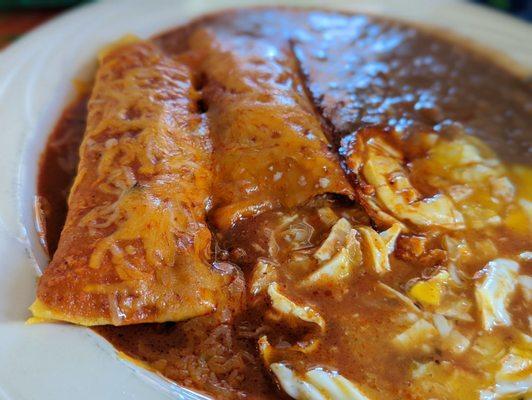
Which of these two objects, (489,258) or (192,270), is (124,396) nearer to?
(192,270)

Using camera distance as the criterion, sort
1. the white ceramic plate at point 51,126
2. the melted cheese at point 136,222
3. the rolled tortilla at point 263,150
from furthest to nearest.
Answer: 1. the rolled tortilla at point 263,150
2. the melted cheese at point 136,222
3. the white ceramic plate at point 51,126

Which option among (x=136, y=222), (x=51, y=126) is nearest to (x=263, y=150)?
(x=136, y=222)

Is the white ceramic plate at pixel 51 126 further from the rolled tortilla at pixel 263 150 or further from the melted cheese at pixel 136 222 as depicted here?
the rolled tortilla at pixel 263 150

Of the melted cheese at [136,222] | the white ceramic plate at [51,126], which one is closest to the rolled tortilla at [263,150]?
the melted cheese at [136,222]

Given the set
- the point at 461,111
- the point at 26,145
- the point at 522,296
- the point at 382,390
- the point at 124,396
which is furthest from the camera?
the point at 461,111

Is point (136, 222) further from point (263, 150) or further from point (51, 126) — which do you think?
point (51, 126)

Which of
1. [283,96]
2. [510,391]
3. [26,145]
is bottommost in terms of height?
[510,391]

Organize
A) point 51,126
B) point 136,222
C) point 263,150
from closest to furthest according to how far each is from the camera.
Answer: point 136,222, point 263,150, point 51,126

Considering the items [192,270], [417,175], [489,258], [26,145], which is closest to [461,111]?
[417,175]

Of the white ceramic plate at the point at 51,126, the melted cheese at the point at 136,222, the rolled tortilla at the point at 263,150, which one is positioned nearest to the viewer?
the white ceramic plate at the point at 51,126
